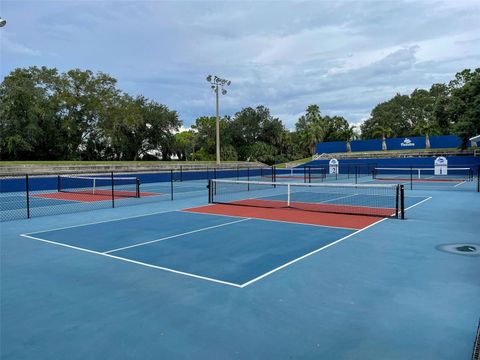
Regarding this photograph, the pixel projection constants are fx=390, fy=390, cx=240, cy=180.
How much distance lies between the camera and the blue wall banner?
5628 cm

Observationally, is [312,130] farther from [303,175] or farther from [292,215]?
[292,215]

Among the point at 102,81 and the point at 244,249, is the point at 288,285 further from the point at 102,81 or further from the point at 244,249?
the point at 102,81

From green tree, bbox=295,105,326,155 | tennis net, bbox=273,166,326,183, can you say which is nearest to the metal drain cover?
tennis net, bbox=273,166,326,183

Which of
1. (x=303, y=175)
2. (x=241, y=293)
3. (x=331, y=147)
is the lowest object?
(x=241, y=293)

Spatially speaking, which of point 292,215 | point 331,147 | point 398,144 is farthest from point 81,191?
point 398,144

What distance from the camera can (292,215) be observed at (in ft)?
45.3

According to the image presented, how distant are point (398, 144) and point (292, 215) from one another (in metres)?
54.5

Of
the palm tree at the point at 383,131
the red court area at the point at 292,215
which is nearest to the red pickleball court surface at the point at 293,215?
the red court area at the point at 292,215

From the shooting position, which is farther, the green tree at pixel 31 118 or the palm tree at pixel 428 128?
the palm tree at pixel 428 128

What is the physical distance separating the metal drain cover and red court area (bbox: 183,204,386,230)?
2661 mm

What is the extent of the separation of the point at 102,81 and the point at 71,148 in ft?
33.0

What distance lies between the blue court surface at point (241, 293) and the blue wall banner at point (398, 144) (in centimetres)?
5185

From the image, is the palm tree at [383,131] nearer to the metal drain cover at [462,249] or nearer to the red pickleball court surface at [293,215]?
the red pickleball court surface at [293,215]

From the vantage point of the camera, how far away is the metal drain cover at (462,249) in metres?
8.18
